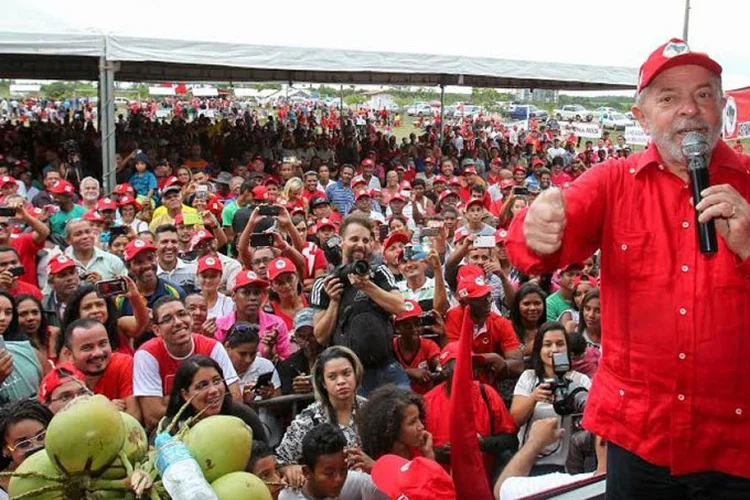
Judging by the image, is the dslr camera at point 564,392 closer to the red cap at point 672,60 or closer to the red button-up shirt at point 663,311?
the red button-up shirt at point 663,311

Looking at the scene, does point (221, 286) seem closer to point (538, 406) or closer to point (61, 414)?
point (538, 406)

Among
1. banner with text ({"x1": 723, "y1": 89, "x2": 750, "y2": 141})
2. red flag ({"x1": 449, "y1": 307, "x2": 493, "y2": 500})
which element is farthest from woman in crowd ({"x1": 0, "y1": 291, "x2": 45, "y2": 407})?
banner with text ({"x1": 723, "y1": 89, "x2": 750, "y2": 141})

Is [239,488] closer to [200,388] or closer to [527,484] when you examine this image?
[527,484]

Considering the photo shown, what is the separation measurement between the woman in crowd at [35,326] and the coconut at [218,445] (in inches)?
136

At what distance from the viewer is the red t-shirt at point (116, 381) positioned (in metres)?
3.98

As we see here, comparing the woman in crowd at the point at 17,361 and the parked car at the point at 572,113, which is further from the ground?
the parked car at the point at 572,113

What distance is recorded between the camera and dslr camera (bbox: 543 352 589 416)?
144 inches

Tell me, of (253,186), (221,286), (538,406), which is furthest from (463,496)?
(253,186)

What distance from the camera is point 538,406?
13.0ft

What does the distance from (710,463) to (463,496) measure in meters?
1.24

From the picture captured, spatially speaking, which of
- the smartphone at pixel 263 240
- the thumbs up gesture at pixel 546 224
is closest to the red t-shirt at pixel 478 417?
the thumbs up gesture at pixel 546 224

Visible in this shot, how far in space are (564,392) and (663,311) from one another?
2.10m

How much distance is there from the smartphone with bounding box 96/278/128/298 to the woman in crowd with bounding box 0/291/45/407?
0.44 metres

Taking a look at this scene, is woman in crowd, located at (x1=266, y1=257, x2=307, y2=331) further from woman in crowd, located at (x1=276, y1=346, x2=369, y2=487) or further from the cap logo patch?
the cap logo patch
